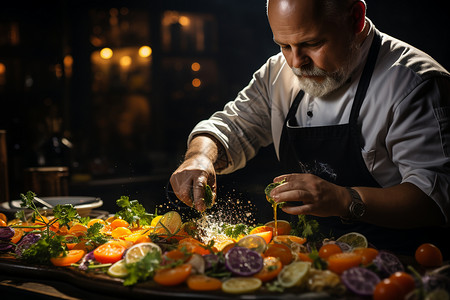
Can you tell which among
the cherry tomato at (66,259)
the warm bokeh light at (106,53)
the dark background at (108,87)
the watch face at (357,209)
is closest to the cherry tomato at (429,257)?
the watch face at (357,209)

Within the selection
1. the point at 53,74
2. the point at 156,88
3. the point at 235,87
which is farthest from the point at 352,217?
the point at 53,74

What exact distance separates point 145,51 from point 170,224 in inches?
192

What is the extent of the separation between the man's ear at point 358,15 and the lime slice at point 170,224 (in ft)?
4.35

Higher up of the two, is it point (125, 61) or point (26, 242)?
point (125, 61)

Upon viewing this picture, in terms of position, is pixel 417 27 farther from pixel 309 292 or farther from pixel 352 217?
pixel 309 292

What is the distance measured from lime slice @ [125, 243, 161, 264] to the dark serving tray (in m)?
0.09

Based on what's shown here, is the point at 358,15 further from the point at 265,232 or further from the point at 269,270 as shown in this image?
the point at 269,270

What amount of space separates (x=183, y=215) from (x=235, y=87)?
4.17m

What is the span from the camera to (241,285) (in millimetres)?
1500

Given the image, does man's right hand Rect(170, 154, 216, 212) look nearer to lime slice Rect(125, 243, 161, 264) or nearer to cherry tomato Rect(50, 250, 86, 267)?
lime slice Rect(125, 243, 161, 264)

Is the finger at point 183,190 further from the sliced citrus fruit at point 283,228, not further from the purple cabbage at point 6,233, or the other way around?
the purple cabbage at point 6,233

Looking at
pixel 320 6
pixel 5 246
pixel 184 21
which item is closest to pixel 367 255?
pixel 320 6

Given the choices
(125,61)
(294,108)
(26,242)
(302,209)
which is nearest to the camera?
(302,209)

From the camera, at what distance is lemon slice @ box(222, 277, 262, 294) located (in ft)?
4.84
